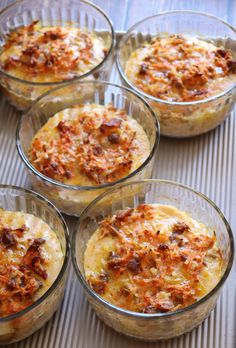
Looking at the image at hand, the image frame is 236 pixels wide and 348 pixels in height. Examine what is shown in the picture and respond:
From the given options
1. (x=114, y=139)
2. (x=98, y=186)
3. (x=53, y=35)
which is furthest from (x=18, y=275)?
(x=53, y=35)

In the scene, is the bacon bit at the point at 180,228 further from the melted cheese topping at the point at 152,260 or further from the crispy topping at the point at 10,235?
the crispy topping at the point at 10,235

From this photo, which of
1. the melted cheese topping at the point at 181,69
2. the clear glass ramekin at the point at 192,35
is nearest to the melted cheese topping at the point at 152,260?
the clear glass ramekin at the point at 192,35

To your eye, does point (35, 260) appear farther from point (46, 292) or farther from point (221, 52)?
point (221, 52)

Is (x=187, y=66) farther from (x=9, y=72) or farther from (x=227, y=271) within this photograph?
Result: (x=227, y=271)

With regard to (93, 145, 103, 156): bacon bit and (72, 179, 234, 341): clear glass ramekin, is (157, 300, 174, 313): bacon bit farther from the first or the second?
(93, 145, 103, 156): bacon bit

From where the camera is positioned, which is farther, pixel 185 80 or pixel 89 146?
pixel 185 80

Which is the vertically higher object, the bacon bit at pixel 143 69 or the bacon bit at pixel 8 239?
the bacon bit at pixel 143 69
